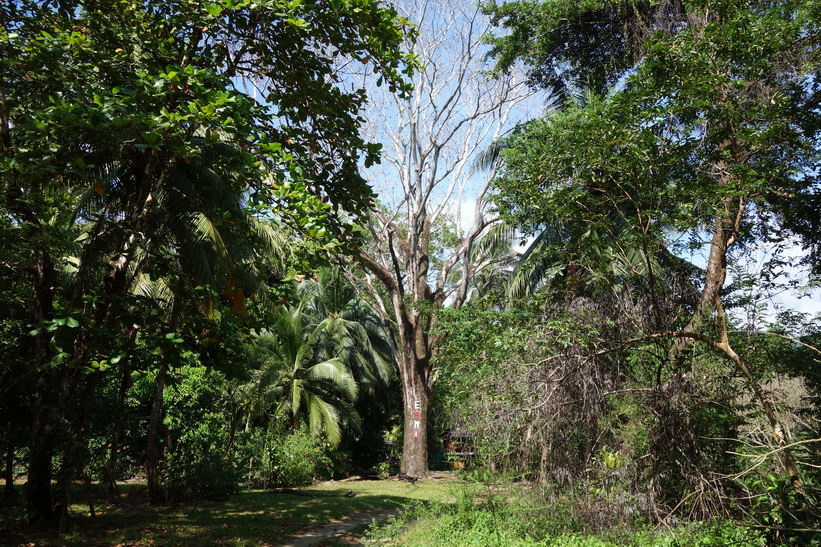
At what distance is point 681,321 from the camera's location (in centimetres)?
765

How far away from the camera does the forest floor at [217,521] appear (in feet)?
23.6

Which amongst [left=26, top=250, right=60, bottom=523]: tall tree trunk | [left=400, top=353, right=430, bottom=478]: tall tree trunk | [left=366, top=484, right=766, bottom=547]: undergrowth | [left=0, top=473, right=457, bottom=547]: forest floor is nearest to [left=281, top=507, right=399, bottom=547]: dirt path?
[left=0, top=473, right=457, bottom=547]: forest floor

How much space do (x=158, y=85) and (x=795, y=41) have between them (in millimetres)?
7599

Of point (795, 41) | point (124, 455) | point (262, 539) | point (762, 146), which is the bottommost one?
point (262, 539)

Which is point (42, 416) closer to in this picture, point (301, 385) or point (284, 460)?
point (284, 460)

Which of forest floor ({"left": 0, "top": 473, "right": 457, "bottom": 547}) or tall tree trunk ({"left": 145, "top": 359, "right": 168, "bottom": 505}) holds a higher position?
tall tree trunk ({"left": 145, "top": 359, "right": 168, "bottom": 505})

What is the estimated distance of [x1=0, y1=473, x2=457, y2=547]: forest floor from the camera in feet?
23.6


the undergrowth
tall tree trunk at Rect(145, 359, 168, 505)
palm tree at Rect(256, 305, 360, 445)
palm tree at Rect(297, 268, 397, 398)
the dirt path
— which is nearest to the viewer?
the undergrowth

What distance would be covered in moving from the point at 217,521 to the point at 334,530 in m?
1.93

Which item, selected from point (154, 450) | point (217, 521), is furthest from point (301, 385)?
point (217, 521)

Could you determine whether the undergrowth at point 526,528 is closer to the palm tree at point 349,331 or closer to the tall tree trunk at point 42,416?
the tall tree trunk at point 42,416

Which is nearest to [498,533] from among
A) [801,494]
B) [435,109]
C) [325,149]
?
[801,494]

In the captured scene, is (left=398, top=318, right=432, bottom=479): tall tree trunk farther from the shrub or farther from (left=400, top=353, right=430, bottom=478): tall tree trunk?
the shrub

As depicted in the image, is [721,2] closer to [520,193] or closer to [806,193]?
[806,193]
